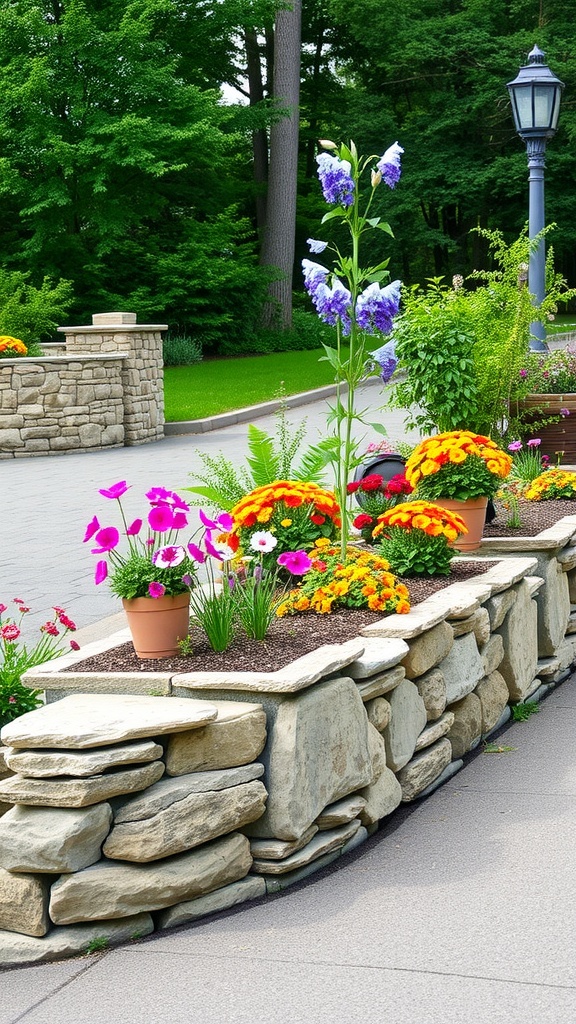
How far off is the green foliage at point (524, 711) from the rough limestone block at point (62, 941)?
2497 mm

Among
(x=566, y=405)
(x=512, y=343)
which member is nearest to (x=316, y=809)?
(x=512, y=343)

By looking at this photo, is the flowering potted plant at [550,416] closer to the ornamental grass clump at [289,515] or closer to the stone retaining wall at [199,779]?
the ornamental grass clump at [289,515]

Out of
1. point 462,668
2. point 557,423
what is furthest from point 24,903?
point 557,423

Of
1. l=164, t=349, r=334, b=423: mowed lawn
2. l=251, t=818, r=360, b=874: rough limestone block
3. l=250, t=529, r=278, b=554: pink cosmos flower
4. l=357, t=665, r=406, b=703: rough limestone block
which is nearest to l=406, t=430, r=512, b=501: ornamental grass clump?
l=250, t=529, r=278, b=554: pink cosmos flower

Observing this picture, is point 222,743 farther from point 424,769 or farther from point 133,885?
point 424,769

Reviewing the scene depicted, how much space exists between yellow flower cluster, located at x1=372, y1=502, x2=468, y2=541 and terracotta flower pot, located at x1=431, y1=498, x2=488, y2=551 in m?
0.46

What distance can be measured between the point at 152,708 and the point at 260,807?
42 centimetres

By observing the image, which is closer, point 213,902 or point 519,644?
point 213,902

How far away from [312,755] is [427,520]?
1755 mm

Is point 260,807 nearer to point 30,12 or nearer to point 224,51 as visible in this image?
point 30,12

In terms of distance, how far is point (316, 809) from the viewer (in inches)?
143

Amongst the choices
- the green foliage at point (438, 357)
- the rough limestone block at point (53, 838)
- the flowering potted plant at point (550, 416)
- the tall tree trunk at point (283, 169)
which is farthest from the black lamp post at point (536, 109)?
the tall tree trunk at point (283, 169)

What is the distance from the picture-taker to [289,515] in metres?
5.31

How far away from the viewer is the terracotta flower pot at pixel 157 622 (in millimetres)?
Result: 3970
